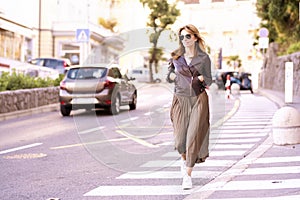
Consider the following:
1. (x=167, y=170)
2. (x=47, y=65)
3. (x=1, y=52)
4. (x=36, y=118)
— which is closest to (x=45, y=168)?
(x=167, y=170)

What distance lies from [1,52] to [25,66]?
347 inches

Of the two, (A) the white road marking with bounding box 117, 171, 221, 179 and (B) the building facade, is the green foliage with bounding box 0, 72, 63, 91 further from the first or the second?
(B) the building facade

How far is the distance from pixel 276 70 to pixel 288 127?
2731cm

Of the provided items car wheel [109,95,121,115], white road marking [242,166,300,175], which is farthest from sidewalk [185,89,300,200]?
car wheel [109,95,121,115]

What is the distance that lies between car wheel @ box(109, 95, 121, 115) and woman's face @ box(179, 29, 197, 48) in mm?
11168

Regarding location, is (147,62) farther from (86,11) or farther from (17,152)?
(86,11)

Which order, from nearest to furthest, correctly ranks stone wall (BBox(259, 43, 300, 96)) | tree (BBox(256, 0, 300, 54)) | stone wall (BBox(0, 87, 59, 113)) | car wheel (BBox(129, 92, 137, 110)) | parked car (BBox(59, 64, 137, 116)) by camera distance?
parked car (BBox(59, 64, 137, 116)) → stone wall (BBox(0, 87, 59, 113)) → car wheel (BBox(129, 92, 137, 110)) → stone wall (BBox(259, 43, 300, 96)) → tree (BBox(256, 0, 300, 54))

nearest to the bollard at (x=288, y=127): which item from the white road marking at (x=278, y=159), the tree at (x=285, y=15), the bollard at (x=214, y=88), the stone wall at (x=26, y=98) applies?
the white road marking at (x=278, y=159)

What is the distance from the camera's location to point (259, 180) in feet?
22.4

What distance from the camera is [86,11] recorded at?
5362 cm

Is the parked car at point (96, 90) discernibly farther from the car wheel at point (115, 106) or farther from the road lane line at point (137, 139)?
the road lane line at point (137, 139)

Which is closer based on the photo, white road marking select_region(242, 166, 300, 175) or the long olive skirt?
the long olive skirt

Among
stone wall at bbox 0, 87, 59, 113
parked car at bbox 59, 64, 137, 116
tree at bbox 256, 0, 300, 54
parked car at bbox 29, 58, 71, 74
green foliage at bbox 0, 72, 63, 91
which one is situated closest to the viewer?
parked car at bbox 59, 64, 137, 116

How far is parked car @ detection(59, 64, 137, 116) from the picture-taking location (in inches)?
669
